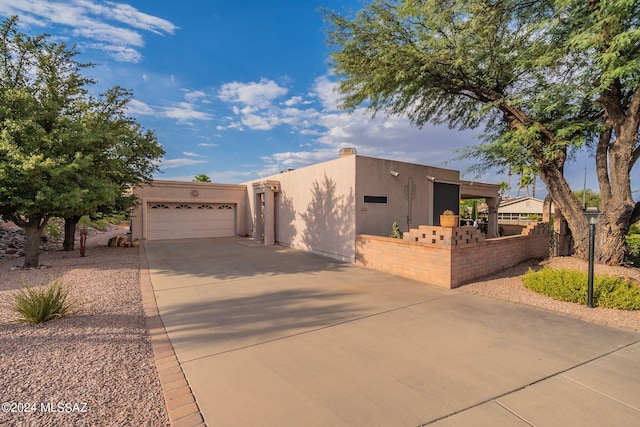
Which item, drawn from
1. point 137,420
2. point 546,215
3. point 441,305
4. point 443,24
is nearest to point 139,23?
point 443,24

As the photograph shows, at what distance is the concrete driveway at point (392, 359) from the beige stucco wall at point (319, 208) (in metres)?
4.06

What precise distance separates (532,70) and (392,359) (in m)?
8.42

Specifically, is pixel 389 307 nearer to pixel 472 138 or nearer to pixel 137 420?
pixel 137 420

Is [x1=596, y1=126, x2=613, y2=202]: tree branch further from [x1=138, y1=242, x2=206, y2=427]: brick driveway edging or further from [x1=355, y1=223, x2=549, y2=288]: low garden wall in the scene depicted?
[x1=138, y1=242, x2=206, y2=427]: brick driveway edging

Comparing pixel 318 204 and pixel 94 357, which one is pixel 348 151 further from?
pixel 94 357

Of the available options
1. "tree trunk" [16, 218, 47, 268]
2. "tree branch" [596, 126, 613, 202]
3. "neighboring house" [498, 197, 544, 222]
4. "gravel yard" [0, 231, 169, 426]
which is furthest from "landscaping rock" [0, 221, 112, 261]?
"neighboring house" [498, 197, 544, 222]

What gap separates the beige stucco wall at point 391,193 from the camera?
31.8ft

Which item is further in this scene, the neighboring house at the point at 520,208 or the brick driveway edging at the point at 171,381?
the neighboring house at the point at 520,208

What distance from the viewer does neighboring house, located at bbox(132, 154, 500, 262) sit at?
9867 mm

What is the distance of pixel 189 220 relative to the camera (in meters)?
16.6

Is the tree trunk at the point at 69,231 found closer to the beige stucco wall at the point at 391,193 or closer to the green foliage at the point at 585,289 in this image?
the beige stucco wall at the point at 391,193

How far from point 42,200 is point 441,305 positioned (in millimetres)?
9430

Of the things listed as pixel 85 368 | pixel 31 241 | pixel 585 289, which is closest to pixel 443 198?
pixel 585 289

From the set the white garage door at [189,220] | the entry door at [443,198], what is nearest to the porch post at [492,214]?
the entry door at [443,198]
